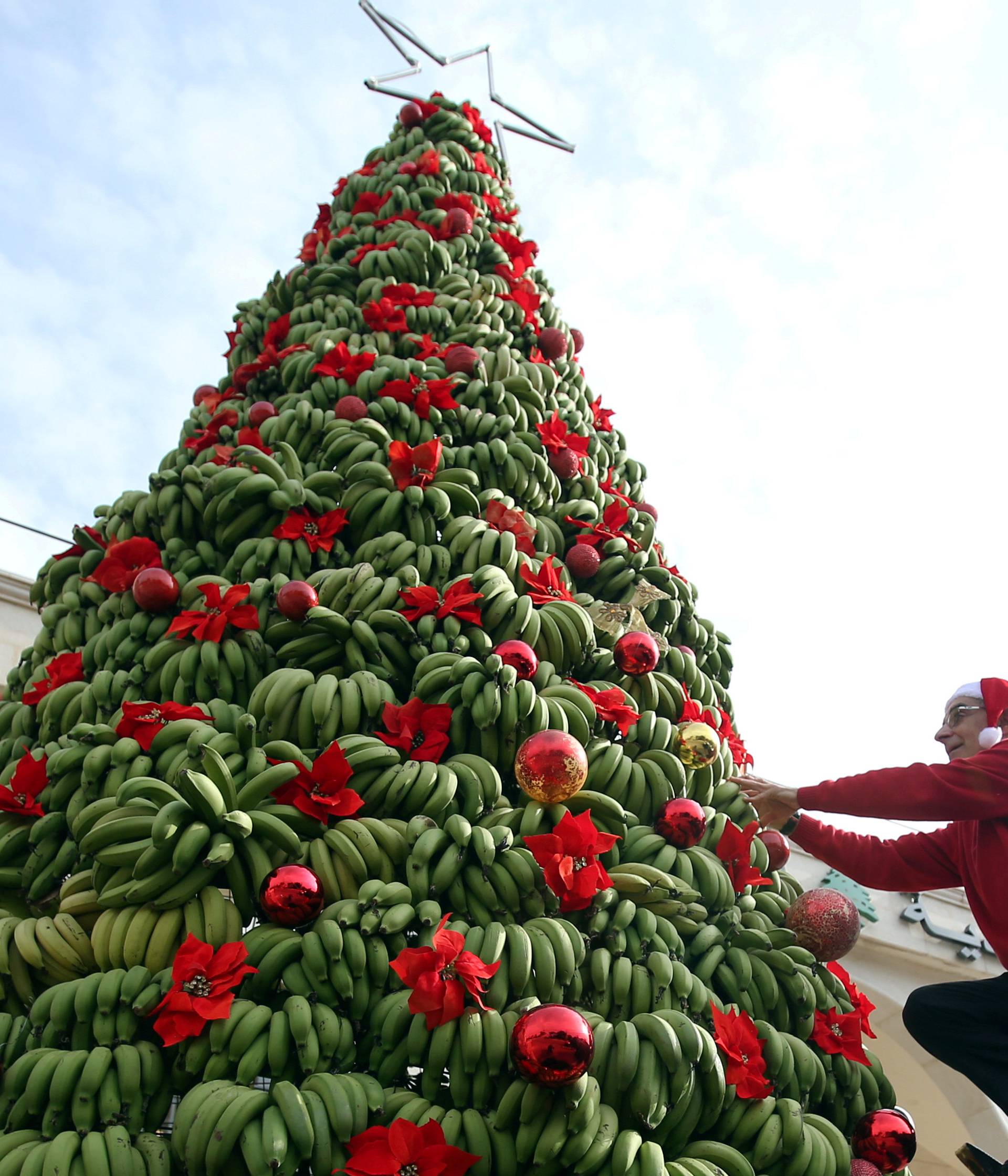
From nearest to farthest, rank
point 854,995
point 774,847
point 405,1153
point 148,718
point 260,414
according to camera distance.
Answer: point 405,1153, point 148,718, point 854,995, point 774,847, point 260,414

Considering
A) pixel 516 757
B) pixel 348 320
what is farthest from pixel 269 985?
pixel 348 320

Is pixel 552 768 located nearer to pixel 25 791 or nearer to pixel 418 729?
pixel 418 729

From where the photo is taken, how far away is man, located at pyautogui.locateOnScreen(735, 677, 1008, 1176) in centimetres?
281

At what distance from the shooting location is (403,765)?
2570mm

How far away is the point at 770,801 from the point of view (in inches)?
126

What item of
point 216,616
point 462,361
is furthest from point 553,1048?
point 462,361

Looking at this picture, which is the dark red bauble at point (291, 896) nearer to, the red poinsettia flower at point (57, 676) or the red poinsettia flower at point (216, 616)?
the red poinsettia flower at point (216, 616)

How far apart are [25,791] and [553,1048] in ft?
5.33

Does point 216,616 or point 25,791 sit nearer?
point 25,791

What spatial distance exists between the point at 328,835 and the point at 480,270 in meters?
3.43

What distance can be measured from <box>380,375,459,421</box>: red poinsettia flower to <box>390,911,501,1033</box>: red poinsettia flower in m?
2.03

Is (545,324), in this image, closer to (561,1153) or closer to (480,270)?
(480,270)

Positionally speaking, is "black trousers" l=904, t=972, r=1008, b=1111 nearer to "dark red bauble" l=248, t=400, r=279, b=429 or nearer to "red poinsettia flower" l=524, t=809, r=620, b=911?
"red poinsettia flower" l=524, t=809, r=620, b=911

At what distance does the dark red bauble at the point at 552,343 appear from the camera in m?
4.51
